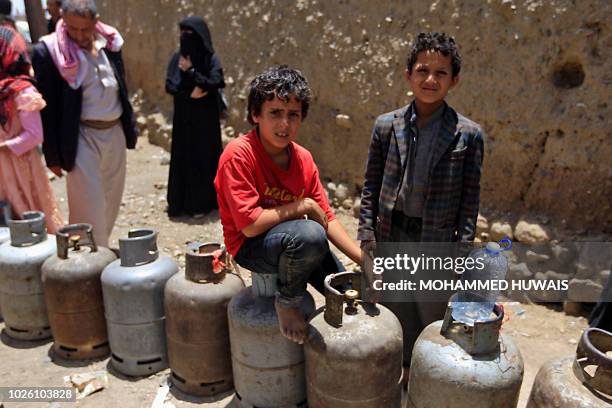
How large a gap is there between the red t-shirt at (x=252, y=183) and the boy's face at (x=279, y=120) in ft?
0.30

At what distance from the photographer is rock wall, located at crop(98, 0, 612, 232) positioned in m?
3.66

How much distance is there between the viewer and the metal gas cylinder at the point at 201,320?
2.58m

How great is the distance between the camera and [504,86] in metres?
4.02

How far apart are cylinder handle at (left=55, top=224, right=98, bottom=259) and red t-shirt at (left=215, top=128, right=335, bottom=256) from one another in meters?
1.20

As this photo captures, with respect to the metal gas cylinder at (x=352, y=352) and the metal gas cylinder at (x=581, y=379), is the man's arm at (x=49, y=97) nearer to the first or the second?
the metal gas cylinder at (x=352, y=352)

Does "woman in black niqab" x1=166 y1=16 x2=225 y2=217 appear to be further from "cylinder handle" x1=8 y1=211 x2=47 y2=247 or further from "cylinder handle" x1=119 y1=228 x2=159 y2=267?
"cylinder handle" x1=119 y1=228 x2=159 y2=267

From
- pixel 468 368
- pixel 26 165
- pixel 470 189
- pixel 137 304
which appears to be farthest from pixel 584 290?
pixel 26 165

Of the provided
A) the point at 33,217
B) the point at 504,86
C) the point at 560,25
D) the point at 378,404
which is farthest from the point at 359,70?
the point at 378,404

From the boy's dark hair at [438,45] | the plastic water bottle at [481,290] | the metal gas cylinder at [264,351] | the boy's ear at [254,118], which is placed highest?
the boy's dark hair at [438,45]

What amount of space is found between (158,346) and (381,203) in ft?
5.15

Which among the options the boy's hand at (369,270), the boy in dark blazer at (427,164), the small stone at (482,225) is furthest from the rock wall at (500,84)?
the boy's hand at (369,270)

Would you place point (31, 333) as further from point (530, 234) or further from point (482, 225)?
point (530, 234)

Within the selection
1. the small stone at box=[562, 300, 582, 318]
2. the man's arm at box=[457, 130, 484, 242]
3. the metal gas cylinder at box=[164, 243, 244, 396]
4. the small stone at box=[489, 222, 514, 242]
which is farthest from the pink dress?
the small stone at box=[562, 300, 582, 318]

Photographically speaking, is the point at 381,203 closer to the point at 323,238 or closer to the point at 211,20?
the point at 323,238
